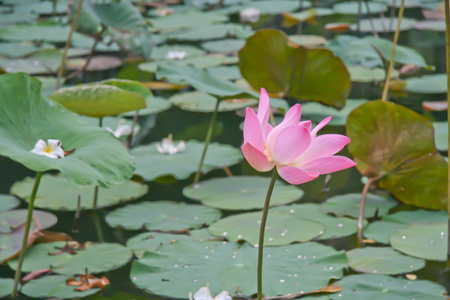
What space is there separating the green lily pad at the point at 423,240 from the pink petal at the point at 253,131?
2.47 ft

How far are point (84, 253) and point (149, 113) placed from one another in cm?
131

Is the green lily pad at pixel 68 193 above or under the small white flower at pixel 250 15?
above

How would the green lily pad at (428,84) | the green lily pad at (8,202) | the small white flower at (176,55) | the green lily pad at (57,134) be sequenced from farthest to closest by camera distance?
1. the small white flower at (176,55)
2. the green lily pad at (428,84)
3. the green lily pad at (8,202)
4. the green lily pad at (57,134)

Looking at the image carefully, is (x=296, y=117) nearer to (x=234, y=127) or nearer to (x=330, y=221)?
(x=330, y=221)

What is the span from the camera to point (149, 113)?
276 centimetres

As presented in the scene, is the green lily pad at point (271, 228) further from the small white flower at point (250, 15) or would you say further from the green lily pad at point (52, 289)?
the small white flower at point (250, 15)

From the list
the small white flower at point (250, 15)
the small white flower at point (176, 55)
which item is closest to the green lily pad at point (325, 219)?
the small white flower at point (176, 55)

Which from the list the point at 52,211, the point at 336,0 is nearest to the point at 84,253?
the point at 52,211

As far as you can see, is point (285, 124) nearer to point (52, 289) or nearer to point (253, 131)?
point (253, 131)

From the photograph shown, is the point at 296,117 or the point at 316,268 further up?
the point at 296,117

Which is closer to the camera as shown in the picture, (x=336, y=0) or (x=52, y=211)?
(x=52, y=211)

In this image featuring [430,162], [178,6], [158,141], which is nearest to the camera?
[430,162]

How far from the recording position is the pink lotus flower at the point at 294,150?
88cm

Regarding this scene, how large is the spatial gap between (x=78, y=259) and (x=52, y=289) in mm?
141
